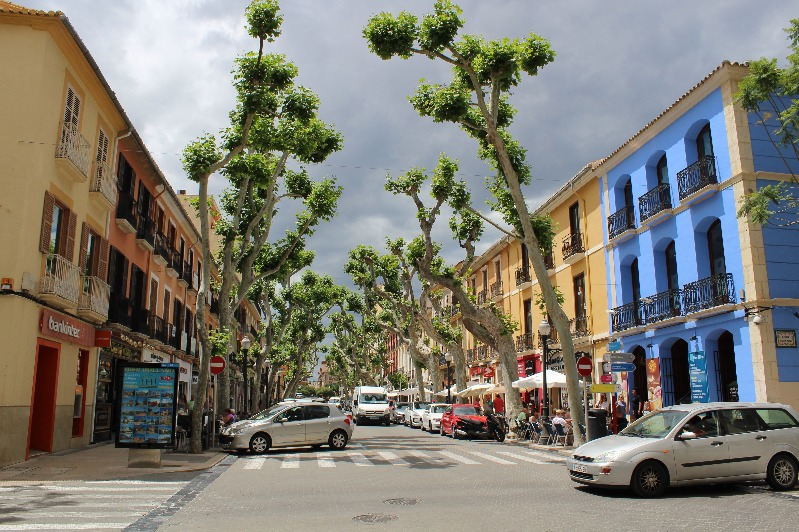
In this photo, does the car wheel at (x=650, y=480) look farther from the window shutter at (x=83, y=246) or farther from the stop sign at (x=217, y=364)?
the window shutter at (x=83, y=246)

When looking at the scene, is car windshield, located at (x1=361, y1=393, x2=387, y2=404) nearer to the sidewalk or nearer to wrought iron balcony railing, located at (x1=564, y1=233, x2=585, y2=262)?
wrought iron balcony railing, located at (x1=564, y1=233, x2=585, y2=262)

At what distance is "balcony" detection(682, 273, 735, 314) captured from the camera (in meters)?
18.1

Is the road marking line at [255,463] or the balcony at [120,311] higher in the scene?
the balcony at [120,311]

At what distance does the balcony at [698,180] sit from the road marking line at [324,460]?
13265 mm

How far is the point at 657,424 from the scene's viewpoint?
10.6 m

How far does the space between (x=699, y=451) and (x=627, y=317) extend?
14.3 m

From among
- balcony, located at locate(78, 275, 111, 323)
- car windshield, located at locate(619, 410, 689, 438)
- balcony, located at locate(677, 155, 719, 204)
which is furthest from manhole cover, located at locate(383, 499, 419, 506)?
balcony, located at locate(677, 155, 719, 204)

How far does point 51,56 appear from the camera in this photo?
15461mm

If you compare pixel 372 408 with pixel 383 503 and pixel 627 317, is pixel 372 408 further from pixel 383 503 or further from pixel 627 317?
pixel 383 503

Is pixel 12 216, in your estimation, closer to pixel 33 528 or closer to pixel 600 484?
pixel 33 528

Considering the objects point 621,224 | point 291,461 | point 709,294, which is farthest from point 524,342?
point 291,461

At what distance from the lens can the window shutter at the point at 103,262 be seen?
741 inches

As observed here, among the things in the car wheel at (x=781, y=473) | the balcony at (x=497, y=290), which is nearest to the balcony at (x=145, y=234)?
the car wheel at (x=781, y=473)

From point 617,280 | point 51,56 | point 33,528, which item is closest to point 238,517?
point 33,528
